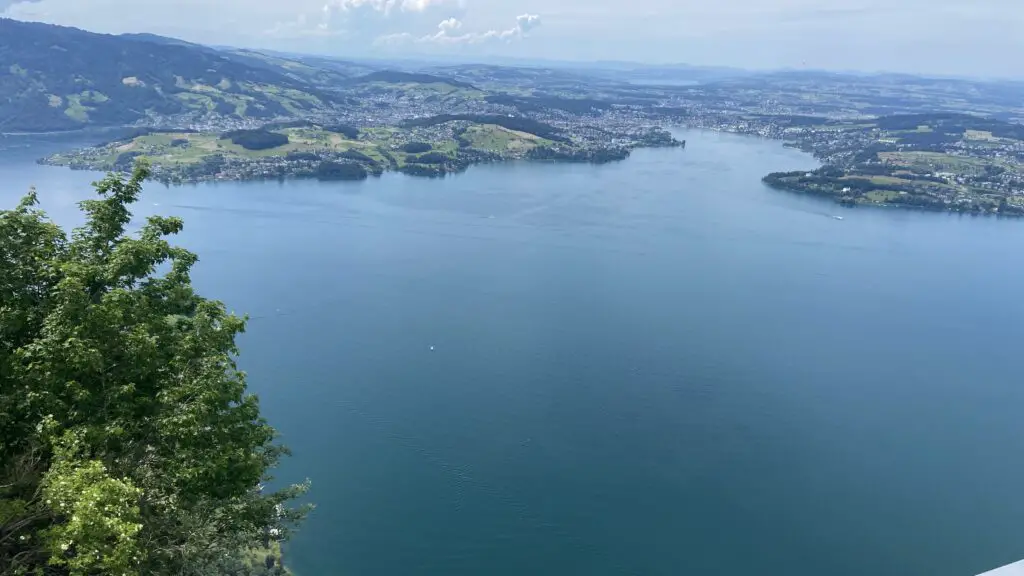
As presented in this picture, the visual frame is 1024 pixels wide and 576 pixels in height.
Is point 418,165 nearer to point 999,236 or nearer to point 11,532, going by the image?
point 999,236

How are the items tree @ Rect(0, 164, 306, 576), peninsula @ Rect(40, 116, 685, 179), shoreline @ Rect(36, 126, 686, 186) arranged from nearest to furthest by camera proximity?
tree @ Rect(0, 164, 306, 576) < shoreline @ Rect(36, 126, 686, 186) < peninsula @ Rect(40, 116, 685, 179)

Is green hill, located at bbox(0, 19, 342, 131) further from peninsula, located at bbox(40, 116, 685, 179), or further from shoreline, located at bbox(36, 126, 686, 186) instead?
shoreline, located at bbox(36, 126, 686, 186)

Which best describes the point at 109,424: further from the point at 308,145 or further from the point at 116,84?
the point at 116,84

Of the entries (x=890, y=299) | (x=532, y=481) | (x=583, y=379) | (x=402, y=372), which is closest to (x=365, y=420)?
(x=402, y=372)

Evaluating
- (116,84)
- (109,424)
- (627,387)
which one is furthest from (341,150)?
(109,424)

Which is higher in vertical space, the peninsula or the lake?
the peninsula

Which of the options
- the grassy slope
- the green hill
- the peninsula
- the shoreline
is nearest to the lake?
the shoreline
